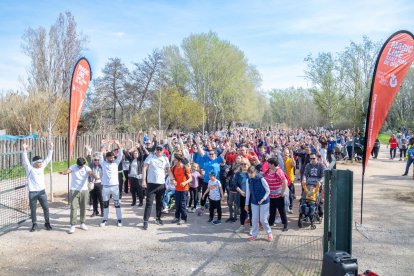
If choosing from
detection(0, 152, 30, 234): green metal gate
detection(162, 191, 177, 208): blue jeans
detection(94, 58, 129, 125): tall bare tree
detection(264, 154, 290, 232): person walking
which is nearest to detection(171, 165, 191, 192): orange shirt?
detection(162, 191, 177, 208): blue jeans

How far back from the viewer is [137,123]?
1351 inches

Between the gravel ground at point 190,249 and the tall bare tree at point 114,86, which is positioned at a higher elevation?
the tall bare tree at point 114,86

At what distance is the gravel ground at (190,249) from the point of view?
5.72 m

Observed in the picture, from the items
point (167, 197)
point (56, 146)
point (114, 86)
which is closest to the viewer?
point (167, 197)

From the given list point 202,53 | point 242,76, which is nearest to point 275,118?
point 242,76

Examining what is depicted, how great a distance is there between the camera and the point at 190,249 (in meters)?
6.63

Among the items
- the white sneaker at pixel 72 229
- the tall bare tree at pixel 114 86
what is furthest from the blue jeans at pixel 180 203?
the tall bare tree at pixel 114 86

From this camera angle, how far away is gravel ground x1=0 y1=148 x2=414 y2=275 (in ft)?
18.8

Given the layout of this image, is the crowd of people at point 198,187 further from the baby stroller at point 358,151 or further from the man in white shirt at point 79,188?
the baby stroller at point 358,151

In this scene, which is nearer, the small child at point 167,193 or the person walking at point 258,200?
the person walking at point 258,200

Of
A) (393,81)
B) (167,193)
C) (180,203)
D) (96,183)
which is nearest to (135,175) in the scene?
(167,193)

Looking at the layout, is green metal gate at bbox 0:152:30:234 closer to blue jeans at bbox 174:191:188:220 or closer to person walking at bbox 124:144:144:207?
person walking at bbox 124:144:144:207

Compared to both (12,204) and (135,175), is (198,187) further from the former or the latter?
(12,204)

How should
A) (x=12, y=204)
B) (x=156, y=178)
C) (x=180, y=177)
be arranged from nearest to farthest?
1. (x=156, y=178)
2. (x=180, y=177)
3. (x=12, y=204)
